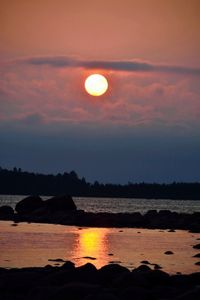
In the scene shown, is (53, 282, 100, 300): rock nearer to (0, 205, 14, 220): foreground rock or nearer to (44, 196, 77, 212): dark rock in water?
(44, 196, 77, 212): dark rock in water

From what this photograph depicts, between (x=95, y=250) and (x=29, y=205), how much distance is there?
41537mm

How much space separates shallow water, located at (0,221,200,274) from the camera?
127 ft

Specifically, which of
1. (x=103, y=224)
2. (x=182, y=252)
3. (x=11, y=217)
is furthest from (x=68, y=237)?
(x=11, y=217)

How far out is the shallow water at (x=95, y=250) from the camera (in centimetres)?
3859

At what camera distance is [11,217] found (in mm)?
90500

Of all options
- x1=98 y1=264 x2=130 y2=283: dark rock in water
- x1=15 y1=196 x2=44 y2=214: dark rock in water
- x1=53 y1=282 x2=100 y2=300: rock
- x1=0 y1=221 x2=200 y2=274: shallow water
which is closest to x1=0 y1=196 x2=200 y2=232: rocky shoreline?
x1=15 y1=196 x2=44 y2=214: dark rock in water

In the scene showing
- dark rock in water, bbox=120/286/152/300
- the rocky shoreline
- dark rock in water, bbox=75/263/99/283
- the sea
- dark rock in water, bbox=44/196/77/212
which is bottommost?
dark rock in water, bbox=120/286/152/300

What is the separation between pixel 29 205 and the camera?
8956 centimetres

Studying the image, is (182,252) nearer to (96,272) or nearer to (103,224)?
(96,272)

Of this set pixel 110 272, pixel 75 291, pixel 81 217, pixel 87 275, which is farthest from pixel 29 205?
pixel 75 291

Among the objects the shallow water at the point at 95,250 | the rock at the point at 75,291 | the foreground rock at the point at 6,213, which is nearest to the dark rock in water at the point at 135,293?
the rock at the point at 75,291

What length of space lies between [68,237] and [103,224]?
77.3ft

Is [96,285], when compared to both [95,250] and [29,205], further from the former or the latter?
[29,205]

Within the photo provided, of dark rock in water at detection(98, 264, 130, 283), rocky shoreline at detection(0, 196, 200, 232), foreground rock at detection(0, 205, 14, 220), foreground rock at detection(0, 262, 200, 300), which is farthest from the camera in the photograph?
foreground rock at detection(0, 205, 14, 220)
